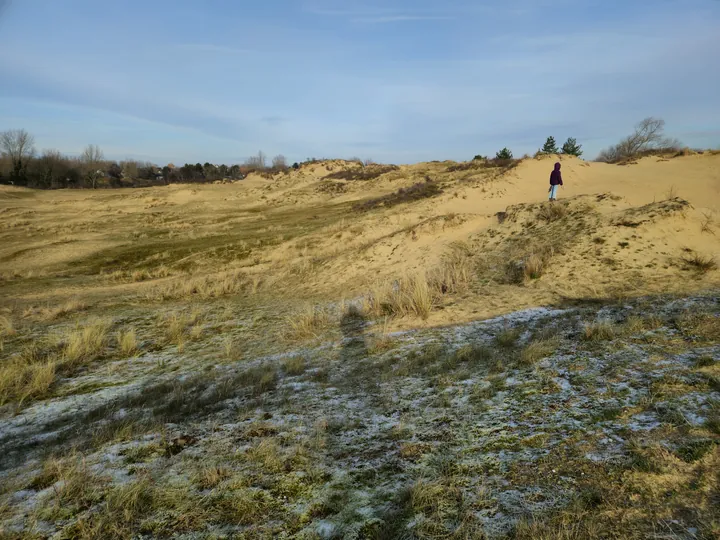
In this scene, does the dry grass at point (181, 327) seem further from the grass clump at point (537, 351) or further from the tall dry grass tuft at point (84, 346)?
the grass clump at point (537, 351)

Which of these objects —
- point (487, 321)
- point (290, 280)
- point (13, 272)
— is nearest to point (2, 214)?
point (13, 272)

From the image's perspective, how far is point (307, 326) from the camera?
8.73 m

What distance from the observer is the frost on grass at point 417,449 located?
2.79 metres

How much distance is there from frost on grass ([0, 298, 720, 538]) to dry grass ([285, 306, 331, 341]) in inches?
90.5

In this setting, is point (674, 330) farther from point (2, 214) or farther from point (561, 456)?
point (2, 214)

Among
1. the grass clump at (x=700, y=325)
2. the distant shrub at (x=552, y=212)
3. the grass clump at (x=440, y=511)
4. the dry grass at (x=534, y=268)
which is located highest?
the distant shrub at (x=552, y=212)

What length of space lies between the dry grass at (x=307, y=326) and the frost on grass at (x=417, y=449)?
2299 millimetres

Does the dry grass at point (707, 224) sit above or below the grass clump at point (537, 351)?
above

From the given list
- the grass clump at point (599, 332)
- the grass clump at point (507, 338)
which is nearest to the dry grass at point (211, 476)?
the grass clump at point (507, 338)

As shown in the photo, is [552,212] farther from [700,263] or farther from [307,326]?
[307,326]

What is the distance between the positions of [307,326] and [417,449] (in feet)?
17.6

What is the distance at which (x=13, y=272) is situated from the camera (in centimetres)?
1912

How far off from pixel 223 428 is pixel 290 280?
10.8m

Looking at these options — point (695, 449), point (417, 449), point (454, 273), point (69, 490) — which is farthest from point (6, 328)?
point (695, 449)
